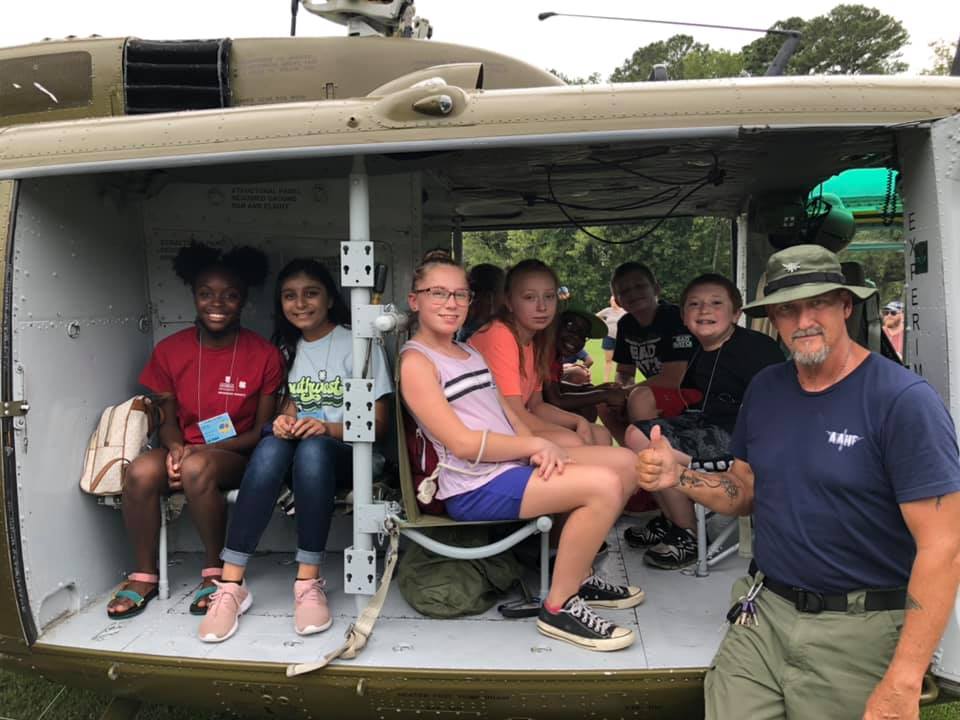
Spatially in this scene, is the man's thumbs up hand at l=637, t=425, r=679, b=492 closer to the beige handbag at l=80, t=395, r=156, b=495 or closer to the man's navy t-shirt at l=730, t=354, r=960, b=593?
the man's navy t-shirt at l=730, t=354, r=960, b=593

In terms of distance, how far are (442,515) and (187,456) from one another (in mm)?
1112

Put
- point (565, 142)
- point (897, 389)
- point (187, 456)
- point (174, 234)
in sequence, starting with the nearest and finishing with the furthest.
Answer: point (897, 389)
point (565, 142)
point (187, 456)
point (174, 234)

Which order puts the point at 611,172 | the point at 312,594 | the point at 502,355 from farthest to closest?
1. the point at 611,172
2. the point at 502,355
3. the point at 312,594

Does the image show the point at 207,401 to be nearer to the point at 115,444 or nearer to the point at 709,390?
the point at 115,444

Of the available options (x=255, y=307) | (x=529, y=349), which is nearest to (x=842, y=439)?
(x=529, y=349)

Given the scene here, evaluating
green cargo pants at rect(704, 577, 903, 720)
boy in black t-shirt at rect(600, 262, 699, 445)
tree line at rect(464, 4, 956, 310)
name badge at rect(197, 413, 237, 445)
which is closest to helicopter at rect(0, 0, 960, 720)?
green cargo pants at rect(704, 577, 903, 720)

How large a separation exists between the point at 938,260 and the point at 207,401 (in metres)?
2.83

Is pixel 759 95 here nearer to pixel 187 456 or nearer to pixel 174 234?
pixel 187 456

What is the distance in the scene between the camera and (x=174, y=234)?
3.62 m

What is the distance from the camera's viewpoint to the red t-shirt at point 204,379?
323 centimetres

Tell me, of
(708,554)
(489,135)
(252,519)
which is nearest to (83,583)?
(252,519)

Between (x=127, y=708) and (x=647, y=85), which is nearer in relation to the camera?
(x=647, y=85)

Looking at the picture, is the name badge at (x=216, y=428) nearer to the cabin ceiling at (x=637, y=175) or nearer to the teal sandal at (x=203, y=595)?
the teal sandal at (x=203, y=595)

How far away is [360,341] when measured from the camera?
101 inches
